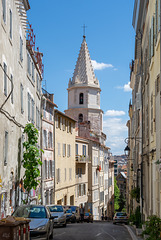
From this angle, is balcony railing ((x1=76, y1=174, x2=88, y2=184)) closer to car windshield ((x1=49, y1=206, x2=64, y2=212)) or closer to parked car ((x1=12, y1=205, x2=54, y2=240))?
car windshield ((x1=49, y1=206, x2=64, y2=212))

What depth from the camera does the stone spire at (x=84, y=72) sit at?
7694cm

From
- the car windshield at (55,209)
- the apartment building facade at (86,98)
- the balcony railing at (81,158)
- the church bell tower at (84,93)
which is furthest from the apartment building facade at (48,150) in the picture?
the church bell tower at (84,93)

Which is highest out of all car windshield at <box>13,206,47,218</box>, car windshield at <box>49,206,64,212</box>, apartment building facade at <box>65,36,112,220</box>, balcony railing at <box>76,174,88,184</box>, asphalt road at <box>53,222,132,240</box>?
apartment building facade at <box>65,36,112,220</box>

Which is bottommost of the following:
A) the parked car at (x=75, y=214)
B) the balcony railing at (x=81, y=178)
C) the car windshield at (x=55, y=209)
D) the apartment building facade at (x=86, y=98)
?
the parked car at (x=75, y=214)

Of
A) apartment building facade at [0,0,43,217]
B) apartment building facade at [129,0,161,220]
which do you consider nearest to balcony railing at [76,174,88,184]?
apartment building facade at [0,0,43,217]

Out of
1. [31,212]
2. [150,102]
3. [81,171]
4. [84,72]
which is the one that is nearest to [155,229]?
[31,212]

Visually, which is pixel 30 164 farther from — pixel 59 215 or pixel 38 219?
pixel 38 219

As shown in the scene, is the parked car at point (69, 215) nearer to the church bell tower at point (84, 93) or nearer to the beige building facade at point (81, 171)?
the beige building facade at point (81, 171)

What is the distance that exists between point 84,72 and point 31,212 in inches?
2444

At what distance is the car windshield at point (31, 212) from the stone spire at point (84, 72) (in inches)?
2396

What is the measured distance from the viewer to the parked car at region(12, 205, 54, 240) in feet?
48.3

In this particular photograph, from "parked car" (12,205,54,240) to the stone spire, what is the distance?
6098 cm

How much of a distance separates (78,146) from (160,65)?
42000mm

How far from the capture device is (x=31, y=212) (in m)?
16.4
